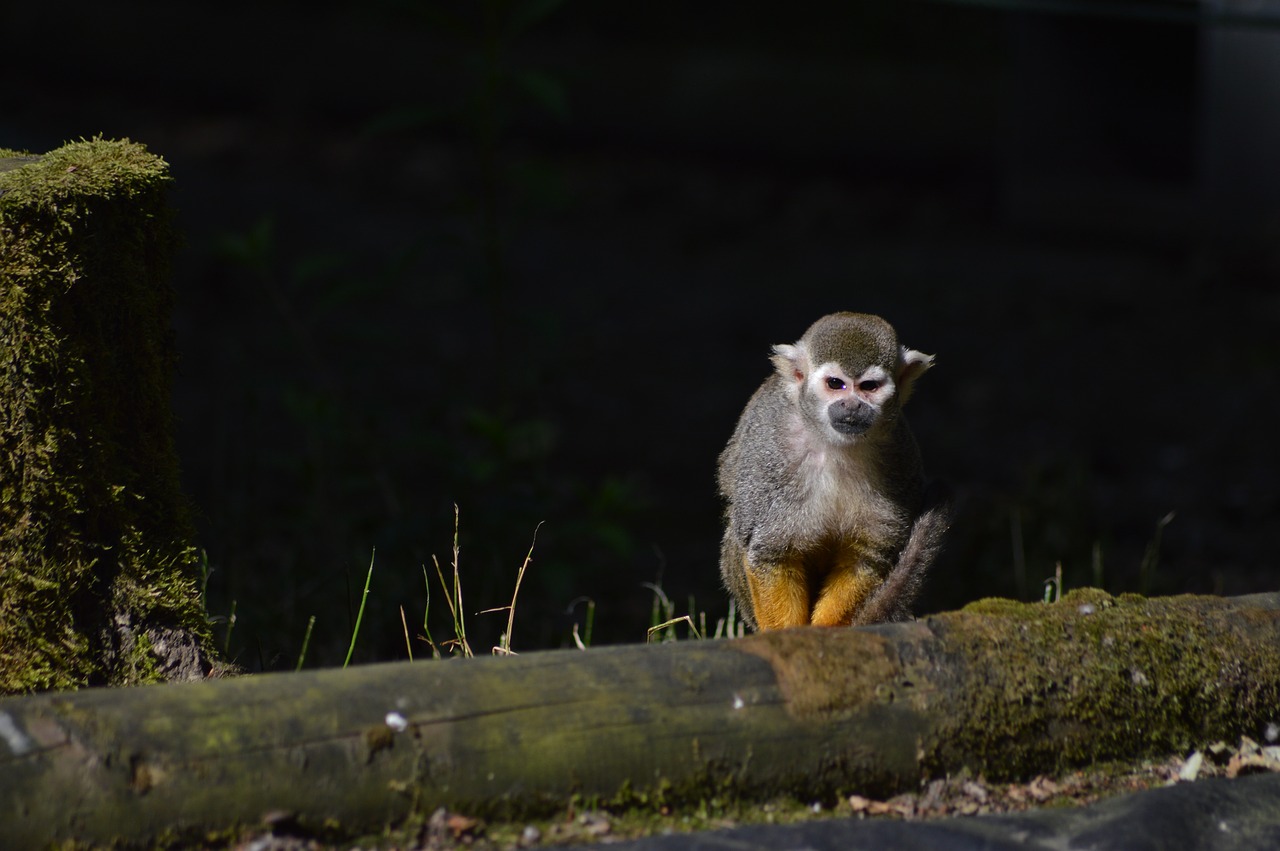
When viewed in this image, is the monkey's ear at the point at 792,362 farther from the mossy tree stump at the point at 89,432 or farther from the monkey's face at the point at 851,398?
the mossy tree stump at the point at 89,432

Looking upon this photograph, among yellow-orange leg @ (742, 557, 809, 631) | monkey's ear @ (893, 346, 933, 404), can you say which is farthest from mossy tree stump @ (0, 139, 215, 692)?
monkey's ear @ (893, 346, 933, 404)

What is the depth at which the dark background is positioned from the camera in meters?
5.08

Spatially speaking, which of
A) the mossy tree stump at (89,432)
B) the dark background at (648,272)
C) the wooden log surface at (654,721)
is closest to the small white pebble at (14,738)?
the wooden log surface at (654,721)

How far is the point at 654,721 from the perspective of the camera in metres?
2.35

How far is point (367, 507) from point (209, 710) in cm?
419

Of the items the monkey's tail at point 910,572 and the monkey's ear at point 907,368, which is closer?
the monkey's tail at point 910,572

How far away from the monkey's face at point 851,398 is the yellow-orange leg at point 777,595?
15.5 inches

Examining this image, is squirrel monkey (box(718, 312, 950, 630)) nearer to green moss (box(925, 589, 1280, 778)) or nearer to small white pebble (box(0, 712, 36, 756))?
green moss (box(925, 589, 1280, 778))

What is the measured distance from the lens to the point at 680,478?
22.6 ft

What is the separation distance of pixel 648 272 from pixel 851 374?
6083 mm

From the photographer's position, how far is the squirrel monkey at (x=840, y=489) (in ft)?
11.1

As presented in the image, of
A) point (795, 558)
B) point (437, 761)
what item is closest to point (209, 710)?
point (437, 761)

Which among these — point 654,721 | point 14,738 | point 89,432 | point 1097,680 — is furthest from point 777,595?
point 14,738

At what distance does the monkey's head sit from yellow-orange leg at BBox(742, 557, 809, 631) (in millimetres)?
378
